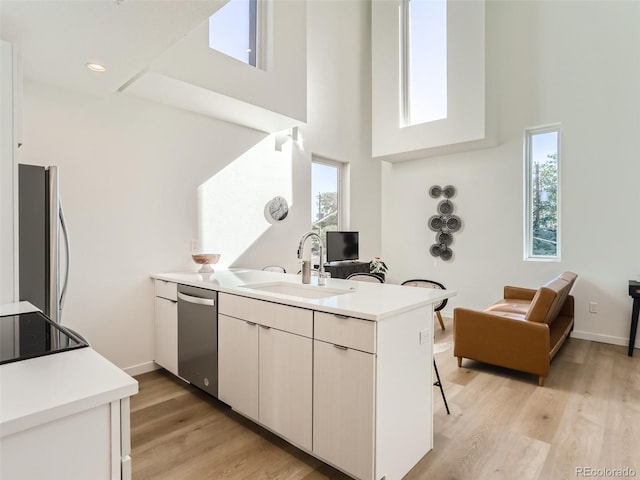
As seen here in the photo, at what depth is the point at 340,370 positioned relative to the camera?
5.49 feet

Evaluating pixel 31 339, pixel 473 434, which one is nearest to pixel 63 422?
pixel 31 339

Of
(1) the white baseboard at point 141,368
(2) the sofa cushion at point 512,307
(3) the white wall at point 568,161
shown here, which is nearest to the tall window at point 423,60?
(3) the white wall at point 568,161

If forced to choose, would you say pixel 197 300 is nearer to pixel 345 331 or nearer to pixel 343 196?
pixel 345 331

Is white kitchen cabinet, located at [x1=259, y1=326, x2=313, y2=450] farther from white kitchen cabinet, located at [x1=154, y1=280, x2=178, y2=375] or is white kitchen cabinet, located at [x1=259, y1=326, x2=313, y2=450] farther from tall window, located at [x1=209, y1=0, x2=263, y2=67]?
tall window, located at [x1=209, y1=0, x2=263, y2=67]

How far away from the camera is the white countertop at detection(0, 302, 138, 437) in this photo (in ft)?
2.16

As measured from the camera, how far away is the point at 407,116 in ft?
17.4

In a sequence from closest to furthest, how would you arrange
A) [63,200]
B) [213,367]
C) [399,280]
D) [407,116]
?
[213,367], [63,200], [407,116], [399,280]

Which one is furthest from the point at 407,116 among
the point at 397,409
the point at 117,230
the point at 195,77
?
the point at 397,409

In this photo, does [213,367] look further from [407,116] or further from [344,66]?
[344,66]

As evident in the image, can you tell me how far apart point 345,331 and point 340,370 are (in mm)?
195

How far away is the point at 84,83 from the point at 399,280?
4.84 m

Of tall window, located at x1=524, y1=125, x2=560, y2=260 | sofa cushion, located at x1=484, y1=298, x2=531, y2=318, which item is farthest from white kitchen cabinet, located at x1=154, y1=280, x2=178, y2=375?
tall window, located at x1=524, y1=125, x2=560, y2=260

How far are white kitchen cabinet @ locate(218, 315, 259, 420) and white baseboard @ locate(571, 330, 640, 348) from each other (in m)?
4.09

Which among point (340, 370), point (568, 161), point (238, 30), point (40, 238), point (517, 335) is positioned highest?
point (238, 30)
